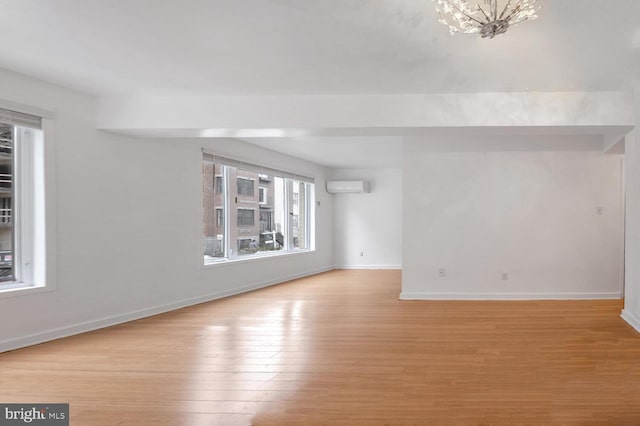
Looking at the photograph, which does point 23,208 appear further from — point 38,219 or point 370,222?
point 370,222

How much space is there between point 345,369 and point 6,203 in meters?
3.30

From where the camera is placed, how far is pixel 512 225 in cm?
615

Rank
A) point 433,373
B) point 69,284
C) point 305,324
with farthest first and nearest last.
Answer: point 305,324
point 69,284
point 433,373

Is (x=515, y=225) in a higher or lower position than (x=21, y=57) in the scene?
lower

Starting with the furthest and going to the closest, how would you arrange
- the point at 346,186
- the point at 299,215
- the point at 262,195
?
the point at 346,186, the point at 299,215, the point at 262,195

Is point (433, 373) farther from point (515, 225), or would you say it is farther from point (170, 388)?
point (515, 225)

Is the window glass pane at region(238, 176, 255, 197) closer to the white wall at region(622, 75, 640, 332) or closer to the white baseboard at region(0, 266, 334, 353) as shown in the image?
the white baseboard at region(0, 266, 334, 353)

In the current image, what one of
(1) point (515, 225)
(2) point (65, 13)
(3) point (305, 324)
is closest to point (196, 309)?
(3) point (305, 324)

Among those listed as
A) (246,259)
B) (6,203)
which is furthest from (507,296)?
(6,203)

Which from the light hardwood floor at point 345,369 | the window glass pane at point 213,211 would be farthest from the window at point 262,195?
the light hardwood floor at point 345,369

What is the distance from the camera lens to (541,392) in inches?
112

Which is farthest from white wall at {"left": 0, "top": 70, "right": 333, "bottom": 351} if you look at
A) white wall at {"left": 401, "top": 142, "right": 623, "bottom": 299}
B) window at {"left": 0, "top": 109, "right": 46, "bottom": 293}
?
white wall at {"left": 401, "top": 142, "right": 623, "bottom": 299}

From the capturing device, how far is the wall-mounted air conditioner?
10092mm

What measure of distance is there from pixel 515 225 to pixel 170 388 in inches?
193
